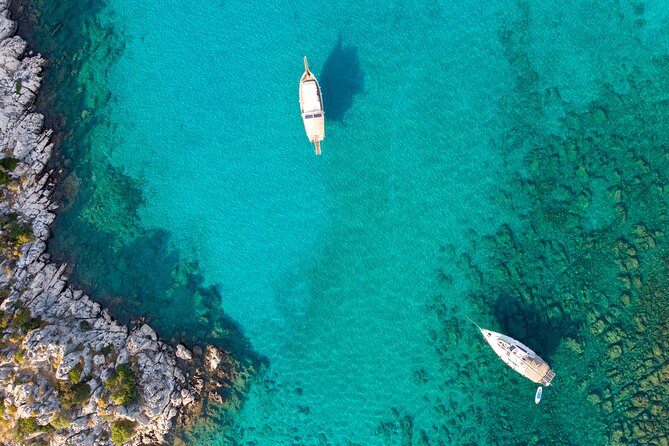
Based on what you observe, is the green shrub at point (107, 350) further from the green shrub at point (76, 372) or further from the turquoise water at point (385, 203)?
the turquoise water at point (385, 203)

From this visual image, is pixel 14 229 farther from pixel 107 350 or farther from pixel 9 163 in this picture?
pixel 107 350

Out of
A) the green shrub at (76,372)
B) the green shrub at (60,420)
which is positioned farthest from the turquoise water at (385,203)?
the green shrub at (60,420)

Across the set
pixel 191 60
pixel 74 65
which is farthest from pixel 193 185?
pixel 74 65

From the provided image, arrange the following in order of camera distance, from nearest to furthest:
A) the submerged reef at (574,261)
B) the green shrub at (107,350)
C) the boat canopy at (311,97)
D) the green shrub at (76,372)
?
the green shrub at (76,372) → the boat canopy at (311,97) → the green shrub at (107,350) → the submerged reef at (574,261)

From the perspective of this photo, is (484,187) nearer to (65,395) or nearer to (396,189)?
(396,189)

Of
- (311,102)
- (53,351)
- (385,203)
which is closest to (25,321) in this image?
(53,351)
